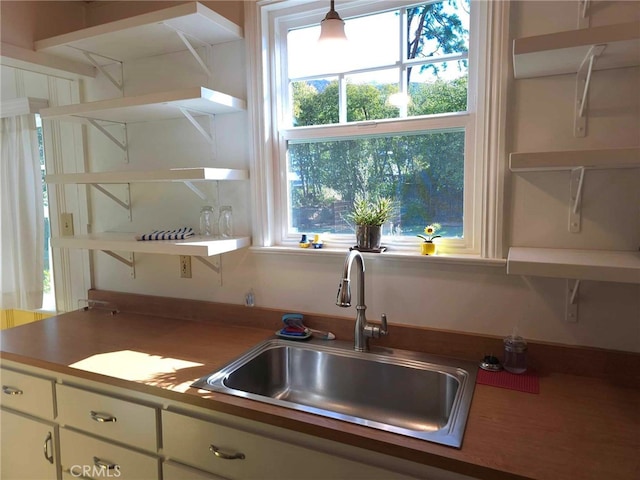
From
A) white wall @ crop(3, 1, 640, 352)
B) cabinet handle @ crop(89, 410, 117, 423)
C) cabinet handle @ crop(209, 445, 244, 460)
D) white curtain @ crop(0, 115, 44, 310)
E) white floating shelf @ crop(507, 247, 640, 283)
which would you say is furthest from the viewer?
white curtain @ crop(0, 115, 44, 310)

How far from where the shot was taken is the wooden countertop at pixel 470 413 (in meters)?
0.93

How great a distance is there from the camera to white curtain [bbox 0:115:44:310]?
242cm

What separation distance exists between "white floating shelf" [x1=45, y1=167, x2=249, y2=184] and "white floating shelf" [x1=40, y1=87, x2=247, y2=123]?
0.85ft

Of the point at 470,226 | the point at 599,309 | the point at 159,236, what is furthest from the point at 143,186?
the point at 599,309

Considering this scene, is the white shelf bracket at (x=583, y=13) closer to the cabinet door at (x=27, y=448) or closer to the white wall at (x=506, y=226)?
the white wall at (x=506, y=226)

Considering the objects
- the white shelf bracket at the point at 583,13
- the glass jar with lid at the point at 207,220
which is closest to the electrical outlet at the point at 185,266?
the glass jar with lid at the point at 207,220

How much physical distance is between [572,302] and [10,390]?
→ 6.86ft

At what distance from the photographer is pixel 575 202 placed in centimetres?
134

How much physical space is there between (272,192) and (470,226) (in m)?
0.85

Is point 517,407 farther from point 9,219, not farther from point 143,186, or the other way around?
point 9,219

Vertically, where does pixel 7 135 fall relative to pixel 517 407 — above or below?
above

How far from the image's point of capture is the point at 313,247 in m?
1.75

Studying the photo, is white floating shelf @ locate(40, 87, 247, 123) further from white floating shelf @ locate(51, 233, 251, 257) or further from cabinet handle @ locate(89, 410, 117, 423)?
cabinet handle @ locate(89, 410, 117, 423)

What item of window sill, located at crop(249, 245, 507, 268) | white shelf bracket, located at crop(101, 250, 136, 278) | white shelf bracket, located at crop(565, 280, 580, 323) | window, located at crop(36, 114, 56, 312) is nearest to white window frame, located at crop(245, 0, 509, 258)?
window sill, located at crop(249, 245, 507, 268)
